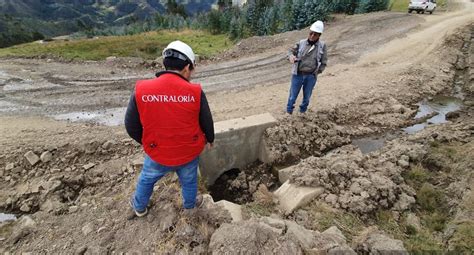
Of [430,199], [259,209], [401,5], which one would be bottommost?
[430,199]

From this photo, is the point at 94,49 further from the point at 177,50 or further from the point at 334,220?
the point at 334,220

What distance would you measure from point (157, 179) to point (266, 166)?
137 inches

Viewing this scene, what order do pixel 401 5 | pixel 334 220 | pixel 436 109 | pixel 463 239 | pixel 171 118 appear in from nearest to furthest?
pixel 171 118, pixel 463 239, pixel 334 220, pixel 436 109, pixel 401 5

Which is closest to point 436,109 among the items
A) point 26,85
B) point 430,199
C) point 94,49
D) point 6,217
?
point 430,199

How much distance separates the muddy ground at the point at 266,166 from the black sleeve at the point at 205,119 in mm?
1120

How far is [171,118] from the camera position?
3.02 m

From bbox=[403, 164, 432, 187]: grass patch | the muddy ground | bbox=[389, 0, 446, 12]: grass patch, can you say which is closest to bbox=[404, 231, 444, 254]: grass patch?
the muddy ground

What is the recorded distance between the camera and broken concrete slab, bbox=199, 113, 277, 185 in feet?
20.0

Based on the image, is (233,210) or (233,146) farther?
(233,146)

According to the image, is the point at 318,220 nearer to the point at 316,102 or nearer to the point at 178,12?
the point at 316,102

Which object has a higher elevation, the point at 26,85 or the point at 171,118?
the point at 171,118

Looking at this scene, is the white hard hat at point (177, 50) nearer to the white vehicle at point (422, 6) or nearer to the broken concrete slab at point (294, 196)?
the broken concrete slab at point (294, 196)

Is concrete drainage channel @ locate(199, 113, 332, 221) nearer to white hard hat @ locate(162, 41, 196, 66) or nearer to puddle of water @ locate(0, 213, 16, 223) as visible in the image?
white hard hat @ locate(162, 41, 196, 66)

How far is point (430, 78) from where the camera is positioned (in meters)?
10.7
